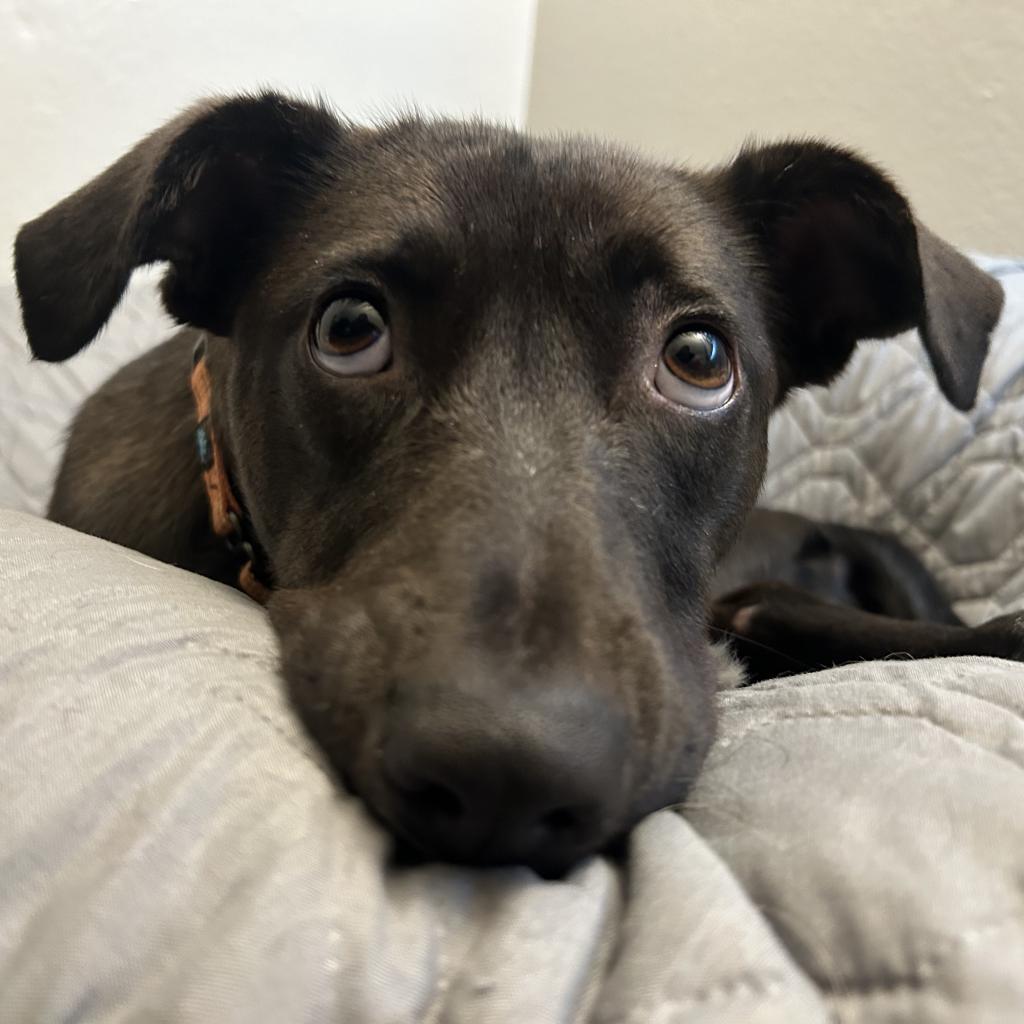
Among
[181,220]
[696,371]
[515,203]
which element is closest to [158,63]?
[181,220]

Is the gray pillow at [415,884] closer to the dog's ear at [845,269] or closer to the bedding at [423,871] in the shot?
the bedding at [423,871]

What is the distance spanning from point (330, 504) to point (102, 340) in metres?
1.42

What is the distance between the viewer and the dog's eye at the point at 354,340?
3.62 ft

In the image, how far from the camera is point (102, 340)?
2.25 metres

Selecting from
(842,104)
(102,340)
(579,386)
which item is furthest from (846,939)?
(842,104)

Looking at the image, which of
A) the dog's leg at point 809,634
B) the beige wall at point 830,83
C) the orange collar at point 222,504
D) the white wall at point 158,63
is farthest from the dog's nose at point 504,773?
the beige wall at point 830,83

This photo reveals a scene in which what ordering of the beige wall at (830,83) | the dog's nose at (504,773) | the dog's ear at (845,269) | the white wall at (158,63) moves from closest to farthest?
1. the dog's nose at (504,773)
2. the dog's ear at (845,269)
3. the white wall at (158,63)
4. the beige wall at (830,83)

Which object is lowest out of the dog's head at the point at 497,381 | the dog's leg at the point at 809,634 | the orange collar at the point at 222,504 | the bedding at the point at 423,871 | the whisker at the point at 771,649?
the whisker at the point at 771,649

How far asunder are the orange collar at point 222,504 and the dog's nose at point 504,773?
26.0 inches

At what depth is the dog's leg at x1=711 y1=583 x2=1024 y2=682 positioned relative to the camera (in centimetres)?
159

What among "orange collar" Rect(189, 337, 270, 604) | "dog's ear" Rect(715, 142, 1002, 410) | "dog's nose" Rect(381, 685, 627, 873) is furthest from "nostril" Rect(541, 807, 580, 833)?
"dog's ear" Rect(715, 142, 1002, 410)

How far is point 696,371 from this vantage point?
1.18 meters

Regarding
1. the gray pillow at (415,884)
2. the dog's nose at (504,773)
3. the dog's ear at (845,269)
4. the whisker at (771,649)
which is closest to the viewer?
the gray pillow at (415,884)

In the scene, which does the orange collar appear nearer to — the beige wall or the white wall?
the white wall
